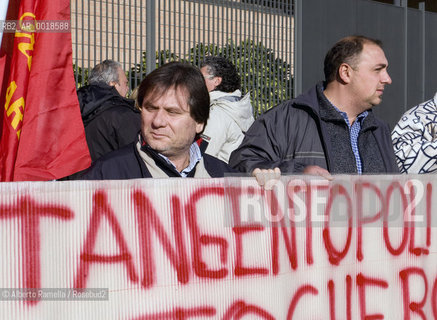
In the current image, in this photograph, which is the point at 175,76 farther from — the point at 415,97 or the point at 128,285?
the point at 415,97

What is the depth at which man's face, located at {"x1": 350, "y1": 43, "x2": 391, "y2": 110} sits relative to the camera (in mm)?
3854

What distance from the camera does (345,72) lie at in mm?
3893

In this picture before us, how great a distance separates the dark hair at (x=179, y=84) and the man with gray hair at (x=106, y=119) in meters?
1.63

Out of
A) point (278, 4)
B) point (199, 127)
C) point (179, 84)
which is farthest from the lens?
point (278, 4)

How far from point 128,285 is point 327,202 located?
98cm

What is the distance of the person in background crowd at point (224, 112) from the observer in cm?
560

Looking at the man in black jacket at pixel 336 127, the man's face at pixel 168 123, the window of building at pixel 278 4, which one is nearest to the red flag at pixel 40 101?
the man's face at pixel 168 123

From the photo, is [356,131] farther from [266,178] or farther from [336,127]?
[266,178]

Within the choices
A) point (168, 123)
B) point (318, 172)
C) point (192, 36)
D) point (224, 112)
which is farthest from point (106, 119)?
point (192, 36)

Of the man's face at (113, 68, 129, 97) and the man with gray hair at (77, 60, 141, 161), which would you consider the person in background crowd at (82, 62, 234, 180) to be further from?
the man's face at (113, 68, 129, 97)

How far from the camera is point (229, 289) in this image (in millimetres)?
2871

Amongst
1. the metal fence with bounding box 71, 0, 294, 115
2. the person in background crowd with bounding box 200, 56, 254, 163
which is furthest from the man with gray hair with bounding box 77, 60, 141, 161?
the metal fence with bounding box 71, 0, 294, 115

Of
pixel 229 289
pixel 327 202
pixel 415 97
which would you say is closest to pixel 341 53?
pixel 327 202

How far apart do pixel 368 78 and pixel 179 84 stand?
46.5 inches
